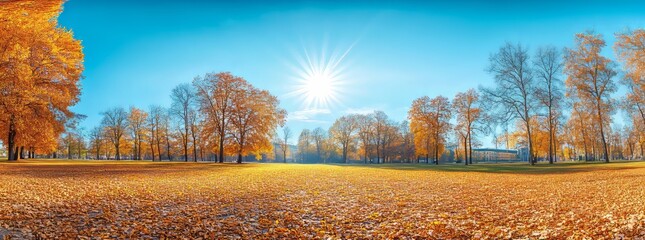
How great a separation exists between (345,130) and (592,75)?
53820mm

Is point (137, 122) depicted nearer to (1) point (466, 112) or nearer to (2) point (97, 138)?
(2) point (97, 138)

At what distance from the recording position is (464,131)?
50.1 m

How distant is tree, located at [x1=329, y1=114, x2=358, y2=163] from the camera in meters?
79.9

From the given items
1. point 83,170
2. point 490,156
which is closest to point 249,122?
point 83,170

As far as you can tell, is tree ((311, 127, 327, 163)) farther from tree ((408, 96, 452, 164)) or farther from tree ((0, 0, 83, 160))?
tree ((0, 0, 83, 160))

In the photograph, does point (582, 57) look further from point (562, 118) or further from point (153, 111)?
point (153, 111)

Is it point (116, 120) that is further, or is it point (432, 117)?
point (116, 120)

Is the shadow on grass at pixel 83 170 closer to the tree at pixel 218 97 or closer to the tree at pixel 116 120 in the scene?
the tree at pixel 218 97

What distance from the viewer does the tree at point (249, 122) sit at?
42562mm

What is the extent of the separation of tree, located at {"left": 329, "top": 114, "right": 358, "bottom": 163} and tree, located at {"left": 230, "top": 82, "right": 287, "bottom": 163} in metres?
38.4

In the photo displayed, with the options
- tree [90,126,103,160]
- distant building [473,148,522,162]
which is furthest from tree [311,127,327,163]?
distant building [473,148,522,162]

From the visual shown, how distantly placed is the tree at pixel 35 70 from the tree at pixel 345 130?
57384 millimetres

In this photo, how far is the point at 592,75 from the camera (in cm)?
3119

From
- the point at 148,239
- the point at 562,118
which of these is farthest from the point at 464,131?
the point at 148,239
